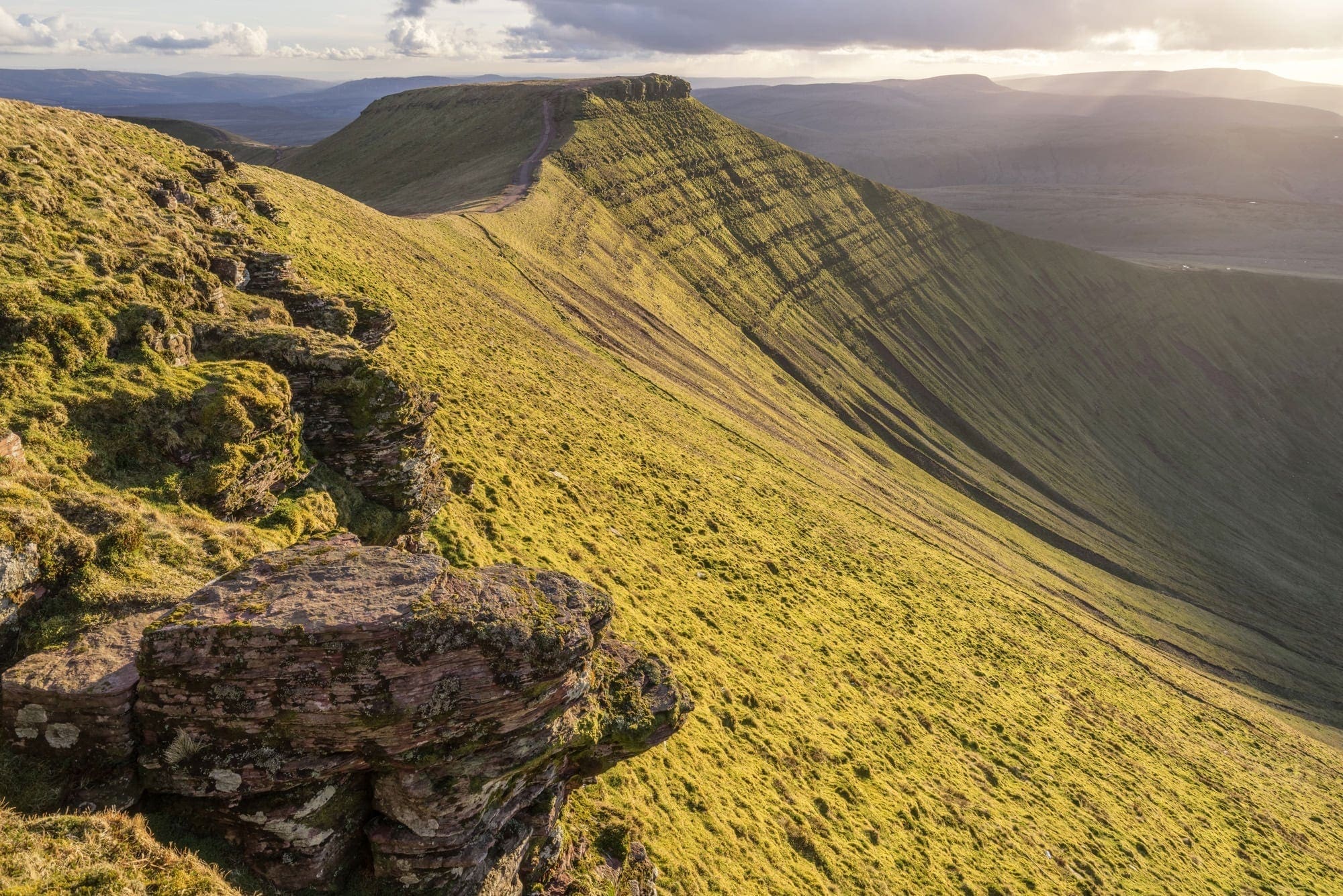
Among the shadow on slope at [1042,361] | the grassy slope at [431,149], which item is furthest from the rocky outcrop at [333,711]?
the grassy slope at [431,149]

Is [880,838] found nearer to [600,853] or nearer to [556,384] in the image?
[600,853]

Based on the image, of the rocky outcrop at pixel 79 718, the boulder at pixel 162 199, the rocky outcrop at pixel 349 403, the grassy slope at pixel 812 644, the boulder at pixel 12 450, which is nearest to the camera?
the rocky outcrop at pixel 79 718

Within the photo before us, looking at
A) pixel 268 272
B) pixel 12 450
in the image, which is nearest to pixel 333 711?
pixel 12 450

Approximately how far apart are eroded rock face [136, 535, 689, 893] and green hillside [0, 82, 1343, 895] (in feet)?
7.01

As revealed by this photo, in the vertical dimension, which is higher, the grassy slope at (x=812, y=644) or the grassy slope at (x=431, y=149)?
the grassy slope at (x=431, y=149)

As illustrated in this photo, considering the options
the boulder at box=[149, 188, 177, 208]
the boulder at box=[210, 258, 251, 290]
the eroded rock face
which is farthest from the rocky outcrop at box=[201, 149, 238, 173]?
the eroded rock face

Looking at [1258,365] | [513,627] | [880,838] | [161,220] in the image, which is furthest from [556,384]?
[1258,365]

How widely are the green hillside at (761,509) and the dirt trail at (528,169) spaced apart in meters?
3.17

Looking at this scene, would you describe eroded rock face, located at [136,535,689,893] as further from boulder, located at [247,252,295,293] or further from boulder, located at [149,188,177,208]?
boulder, located at [149,188,177,208]

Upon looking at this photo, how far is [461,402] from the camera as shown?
35719mm

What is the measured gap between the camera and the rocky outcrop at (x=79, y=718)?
10.1m

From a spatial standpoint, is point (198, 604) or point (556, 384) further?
point (556, 384)

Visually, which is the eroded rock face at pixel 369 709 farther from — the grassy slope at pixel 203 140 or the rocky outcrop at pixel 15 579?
the grassy slope at pixel 203 140

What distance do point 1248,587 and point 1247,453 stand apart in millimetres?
54668
